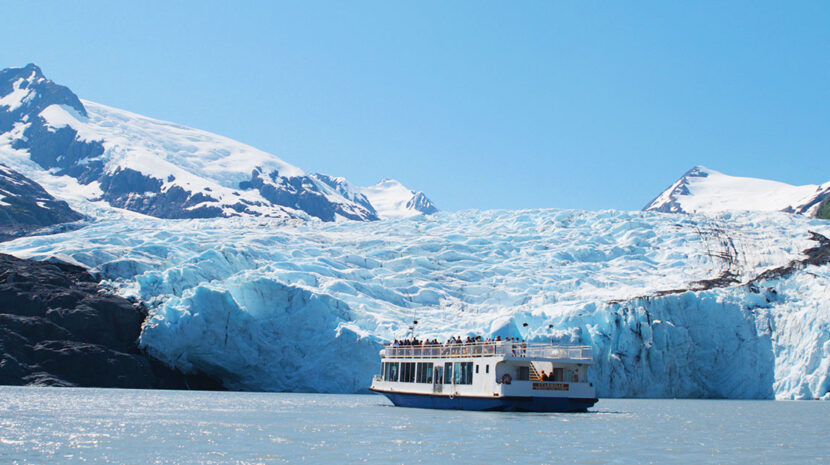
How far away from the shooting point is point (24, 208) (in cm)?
12688

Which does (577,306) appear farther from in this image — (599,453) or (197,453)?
(197,453)

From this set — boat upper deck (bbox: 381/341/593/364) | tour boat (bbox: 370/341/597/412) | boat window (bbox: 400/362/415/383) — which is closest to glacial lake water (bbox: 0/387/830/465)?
tour boat (bbox: 370/341/597/412)

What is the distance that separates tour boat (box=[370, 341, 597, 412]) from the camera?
3516 cm

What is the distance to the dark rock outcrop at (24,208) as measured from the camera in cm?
11738

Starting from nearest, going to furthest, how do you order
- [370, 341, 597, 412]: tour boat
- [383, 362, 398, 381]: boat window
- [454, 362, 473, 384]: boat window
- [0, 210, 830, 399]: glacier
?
[370, 341, 597, 412]: tour boat
[454, 362, 473, 384]: boat window
[383, 362, 398, 381]: boat window
[0, 210, 830, 399]: glacier

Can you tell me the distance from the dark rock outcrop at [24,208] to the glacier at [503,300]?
52246 millimetres

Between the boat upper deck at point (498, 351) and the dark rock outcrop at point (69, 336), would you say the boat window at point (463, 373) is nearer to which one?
the boat upper deck at point (498, 351)

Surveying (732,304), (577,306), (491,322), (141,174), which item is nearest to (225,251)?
(491,322)

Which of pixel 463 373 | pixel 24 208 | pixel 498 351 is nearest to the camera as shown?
pixel 498 351

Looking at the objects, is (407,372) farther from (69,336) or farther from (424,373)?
(69,336)

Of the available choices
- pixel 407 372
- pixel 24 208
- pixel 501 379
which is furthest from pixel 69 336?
pixel 24 208

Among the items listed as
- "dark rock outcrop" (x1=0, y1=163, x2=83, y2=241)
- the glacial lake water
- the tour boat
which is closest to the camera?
the glacial lake water

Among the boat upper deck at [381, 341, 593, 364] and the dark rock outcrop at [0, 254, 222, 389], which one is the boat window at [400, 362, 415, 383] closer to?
the boat upper deck at [381, 341, 593, 364]

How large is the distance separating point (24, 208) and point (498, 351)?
113m
